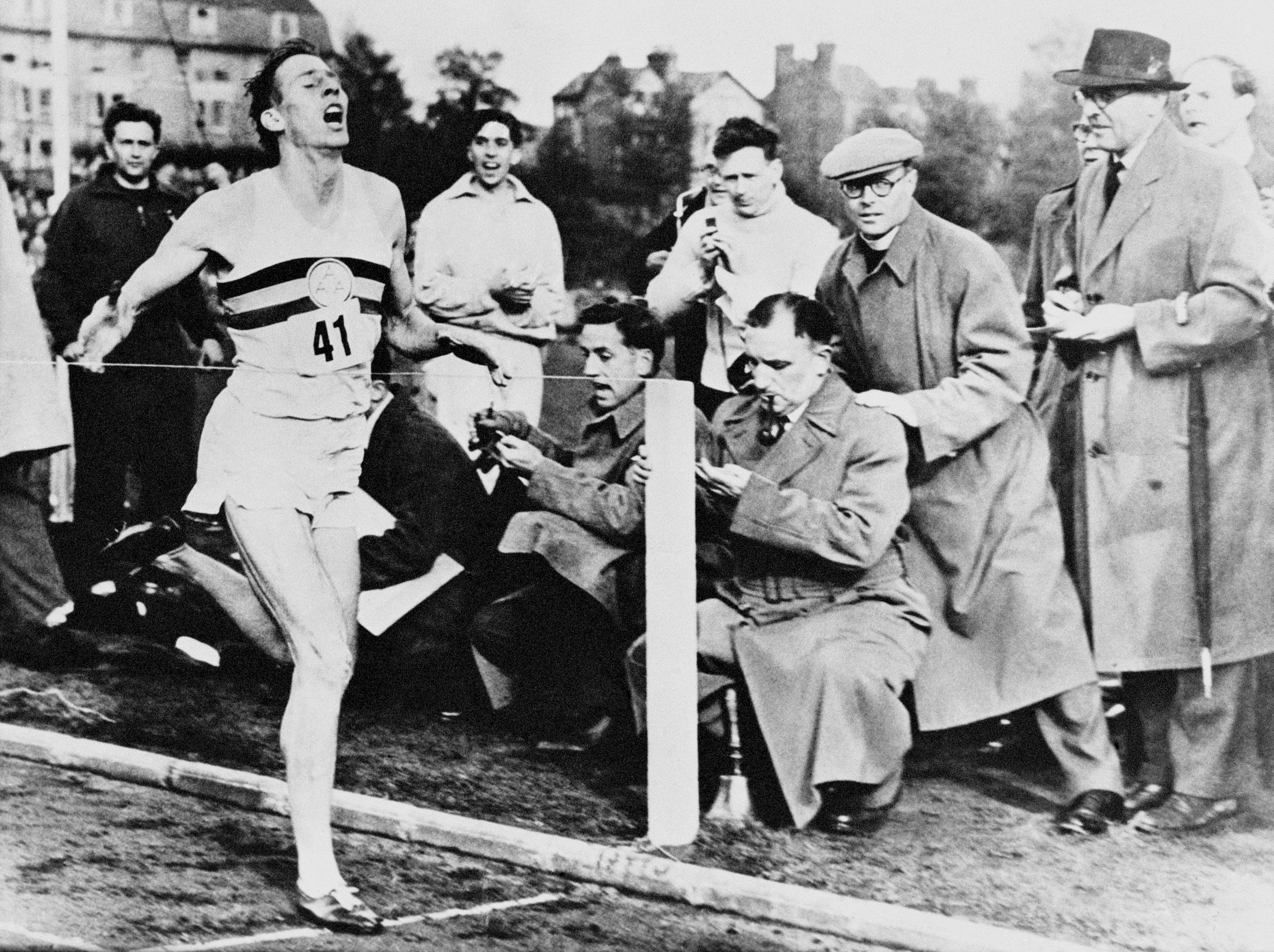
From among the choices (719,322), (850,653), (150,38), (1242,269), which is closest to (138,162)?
(150,38)

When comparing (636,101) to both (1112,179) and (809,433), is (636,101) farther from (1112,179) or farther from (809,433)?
(1112,179)

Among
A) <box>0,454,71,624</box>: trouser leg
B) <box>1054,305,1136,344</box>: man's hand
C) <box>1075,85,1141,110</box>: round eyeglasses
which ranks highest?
<box>1075,85,1141,110</box>: round eyeglasses

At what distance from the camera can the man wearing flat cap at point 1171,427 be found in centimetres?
457

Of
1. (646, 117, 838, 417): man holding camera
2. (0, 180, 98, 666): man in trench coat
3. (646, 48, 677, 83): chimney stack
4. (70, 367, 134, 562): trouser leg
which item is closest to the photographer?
(646, 117, 838, 417): man holding camera

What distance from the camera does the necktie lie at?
4.68 meters

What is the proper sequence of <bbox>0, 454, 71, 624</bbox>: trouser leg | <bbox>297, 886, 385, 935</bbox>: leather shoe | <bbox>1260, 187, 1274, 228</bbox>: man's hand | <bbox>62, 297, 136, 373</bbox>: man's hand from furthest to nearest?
<bbox>0, 454, 71, 624</bbox>: trouser leg → <bbox>62, 297, 136, 373</bbox>: man's hand → <bbox>297, 886, 385, 935</bbox>: leather shoe → <bbox>1260, 187, 1274, 228</bbox>: man's hand

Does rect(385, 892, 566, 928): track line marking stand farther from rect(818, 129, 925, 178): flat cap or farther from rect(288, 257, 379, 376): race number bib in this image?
rect(818, 129, 925, 178): flat cap

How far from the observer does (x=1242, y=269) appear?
453cm

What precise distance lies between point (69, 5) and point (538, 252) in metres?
1.83

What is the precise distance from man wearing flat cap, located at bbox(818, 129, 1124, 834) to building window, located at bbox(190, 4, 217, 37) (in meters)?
2.13

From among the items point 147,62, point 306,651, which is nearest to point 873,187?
point 306,651

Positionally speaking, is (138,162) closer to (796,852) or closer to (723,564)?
(723,564)

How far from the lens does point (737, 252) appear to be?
16.8 feet

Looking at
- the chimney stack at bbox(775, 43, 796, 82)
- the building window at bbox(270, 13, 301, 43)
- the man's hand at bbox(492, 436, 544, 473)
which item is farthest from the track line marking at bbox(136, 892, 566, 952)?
the building window at bbox(270, 13, 301, 43)
